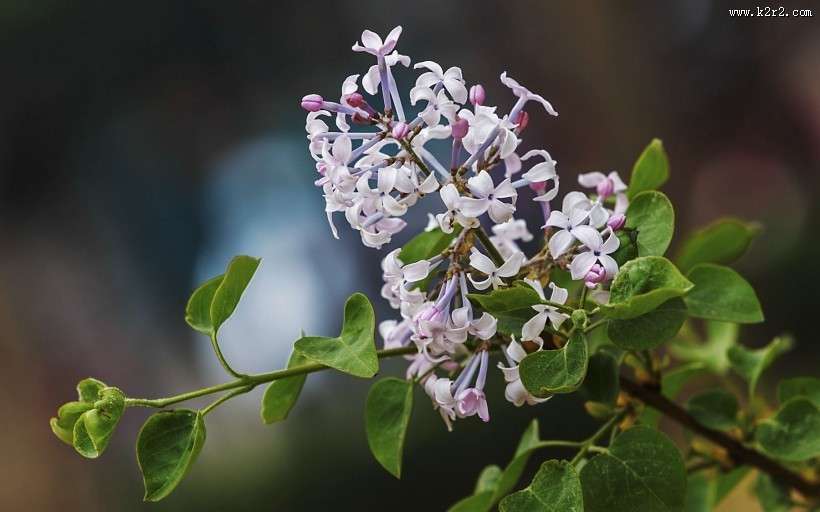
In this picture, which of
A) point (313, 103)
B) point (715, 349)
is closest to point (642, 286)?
point (313, 103)

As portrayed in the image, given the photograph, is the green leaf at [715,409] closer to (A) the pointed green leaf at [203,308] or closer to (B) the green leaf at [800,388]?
(B) the green leaf at [800,388]

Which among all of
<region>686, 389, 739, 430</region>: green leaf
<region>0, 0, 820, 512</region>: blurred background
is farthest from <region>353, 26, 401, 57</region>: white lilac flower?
<region>0, 0, 820, 512</region>: blurred background

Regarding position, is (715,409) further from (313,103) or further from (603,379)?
(313,103)

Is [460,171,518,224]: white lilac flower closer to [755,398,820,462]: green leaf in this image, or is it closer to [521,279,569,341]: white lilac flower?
[521,279,569,341]: white lilac flower

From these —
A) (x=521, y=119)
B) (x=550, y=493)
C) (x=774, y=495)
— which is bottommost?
(x=774, y=495)

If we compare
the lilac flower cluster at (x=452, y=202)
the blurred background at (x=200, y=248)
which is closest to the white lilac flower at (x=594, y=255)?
the lilac flower cluster at (x=452, y=202)

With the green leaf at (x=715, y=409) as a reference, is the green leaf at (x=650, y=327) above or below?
above
